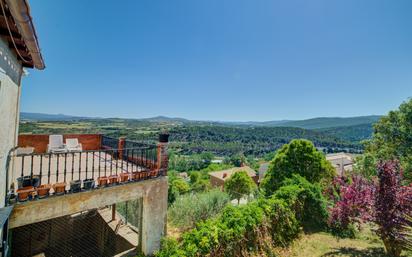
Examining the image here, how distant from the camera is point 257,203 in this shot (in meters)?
7.68

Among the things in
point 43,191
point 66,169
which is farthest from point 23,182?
point 66,169

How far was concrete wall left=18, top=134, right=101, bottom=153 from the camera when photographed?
9297 mm

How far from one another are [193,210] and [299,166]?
6980 mm

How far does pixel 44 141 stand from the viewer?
383 inches

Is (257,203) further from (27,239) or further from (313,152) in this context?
(27,239)

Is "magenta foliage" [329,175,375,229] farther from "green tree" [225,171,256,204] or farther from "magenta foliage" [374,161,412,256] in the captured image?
"green tree" [225,171,256,204]

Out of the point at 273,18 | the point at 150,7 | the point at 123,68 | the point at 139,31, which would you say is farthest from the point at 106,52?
the point at 273,18

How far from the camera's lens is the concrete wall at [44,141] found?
9.30 meters

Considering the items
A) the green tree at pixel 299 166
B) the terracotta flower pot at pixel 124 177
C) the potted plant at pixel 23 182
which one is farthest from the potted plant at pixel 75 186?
the green tree at pixel 299 166

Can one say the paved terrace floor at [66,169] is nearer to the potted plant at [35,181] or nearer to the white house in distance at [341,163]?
the potted plant at [35,181]

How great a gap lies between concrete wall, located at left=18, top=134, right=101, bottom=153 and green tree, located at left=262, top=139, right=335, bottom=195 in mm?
10037

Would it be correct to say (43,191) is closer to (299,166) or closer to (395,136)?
(299,166)

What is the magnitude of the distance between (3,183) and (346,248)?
9644 millimetres

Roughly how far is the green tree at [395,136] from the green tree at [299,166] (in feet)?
12.0
